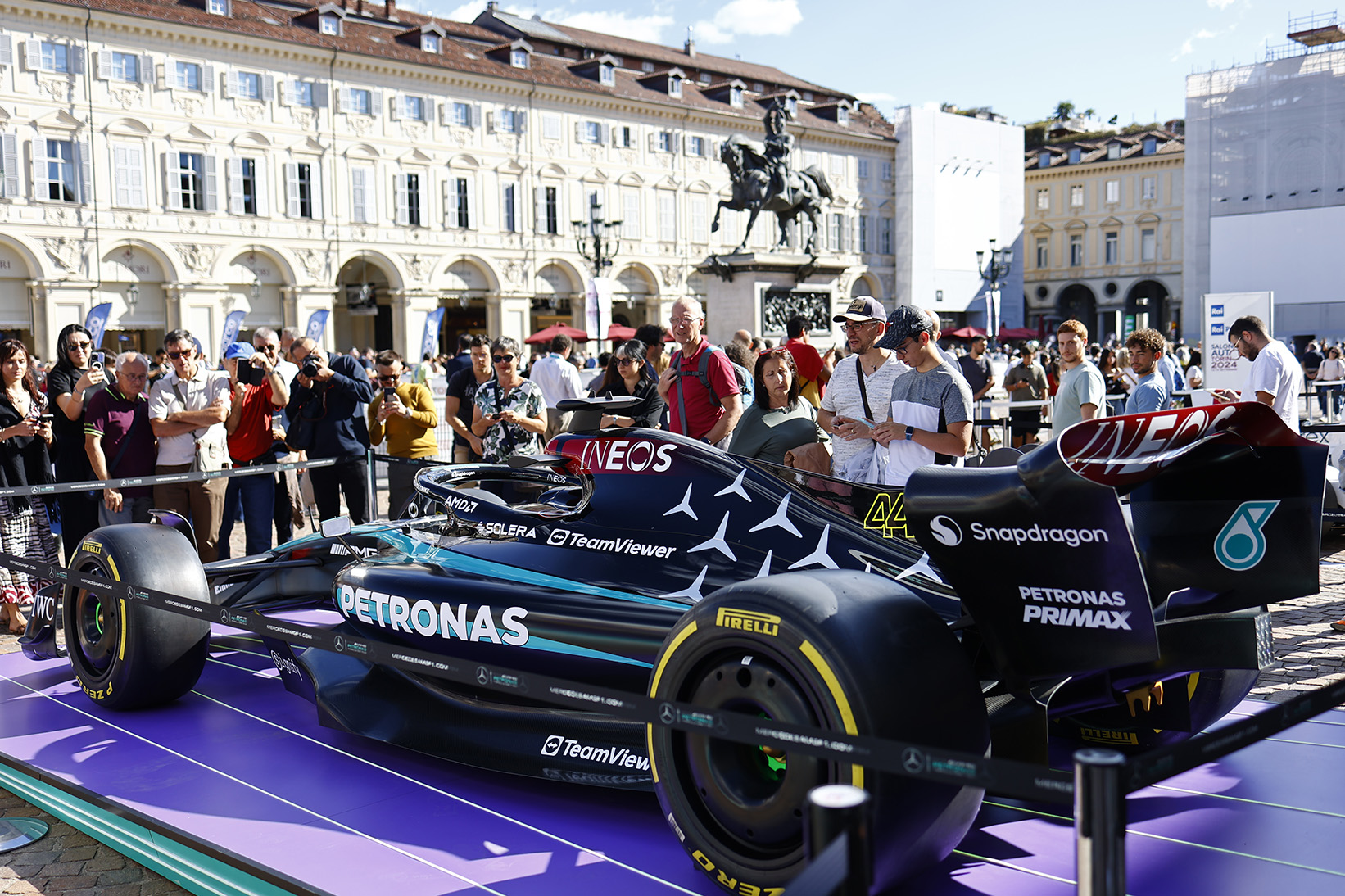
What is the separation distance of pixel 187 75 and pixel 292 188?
15.4 feet

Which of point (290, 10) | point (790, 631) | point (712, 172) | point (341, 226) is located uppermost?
point (290, 10)

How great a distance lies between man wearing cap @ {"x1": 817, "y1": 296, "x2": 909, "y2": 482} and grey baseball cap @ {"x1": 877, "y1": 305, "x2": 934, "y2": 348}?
0.40 meters

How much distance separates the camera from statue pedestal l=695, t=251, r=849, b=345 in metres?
17.8

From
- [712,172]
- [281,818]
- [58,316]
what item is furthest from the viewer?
[712,172]

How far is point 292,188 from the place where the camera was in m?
39.9

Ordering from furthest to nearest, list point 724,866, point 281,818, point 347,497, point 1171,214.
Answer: point 1171,214 < point 347,497 < point 281,818 < point 724,866

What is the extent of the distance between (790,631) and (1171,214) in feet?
242

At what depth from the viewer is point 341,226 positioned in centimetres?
4119

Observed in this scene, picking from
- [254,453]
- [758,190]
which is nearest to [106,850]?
[254,453]

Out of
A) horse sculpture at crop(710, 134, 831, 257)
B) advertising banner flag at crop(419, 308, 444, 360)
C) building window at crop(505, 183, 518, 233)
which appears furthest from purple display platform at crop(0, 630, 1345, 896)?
building window at crop(505, 183, 518, 233)

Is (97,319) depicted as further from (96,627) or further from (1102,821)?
(1102,821)

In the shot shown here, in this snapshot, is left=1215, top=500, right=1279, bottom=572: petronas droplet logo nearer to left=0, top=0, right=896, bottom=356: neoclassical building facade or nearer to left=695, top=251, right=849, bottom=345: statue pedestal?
left=695, top=251, right=849, bottom=345: statue pedestal

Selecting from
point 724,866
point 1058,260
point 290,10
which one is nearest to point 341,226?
point 290,10

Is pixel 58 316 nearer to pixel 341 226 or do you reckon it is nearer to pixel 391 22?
pixel 341 226
